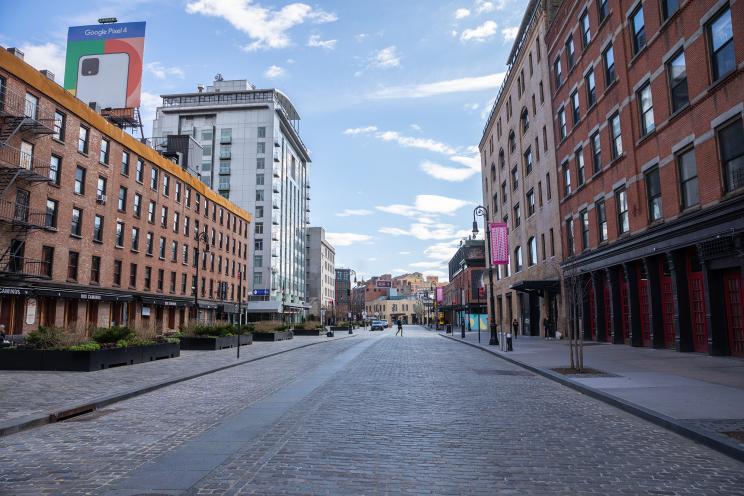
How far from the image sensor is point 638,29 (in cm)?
2314

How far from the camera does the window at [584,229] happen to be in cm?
2975

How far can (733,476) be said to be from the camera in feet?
18.2

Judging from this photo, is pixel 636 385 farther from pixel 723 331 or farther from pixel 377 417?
pixel 723 331

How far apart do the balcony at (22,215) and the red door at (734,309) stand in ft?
103

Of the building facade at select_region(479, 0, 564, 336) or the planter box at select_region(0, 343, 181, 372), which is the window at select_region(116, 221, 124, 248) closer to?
the planter box at select_region(0, 343, 181, 372)

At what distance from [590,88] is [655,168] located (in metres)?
8.88

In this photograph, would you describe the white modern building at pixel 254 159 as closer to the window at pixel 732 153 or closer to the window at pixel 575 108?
the window at pixel 575 108

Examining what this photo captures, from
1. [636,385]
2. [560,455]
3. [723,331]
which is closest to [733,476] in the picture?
[560,455]

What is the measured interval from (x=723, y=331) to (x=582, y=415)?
11380 mm

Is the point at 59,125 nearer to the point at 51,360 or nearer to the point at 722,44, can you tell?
the point at 51,360

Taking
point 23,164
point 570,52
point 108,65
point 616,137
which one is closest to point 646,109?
point 616,137

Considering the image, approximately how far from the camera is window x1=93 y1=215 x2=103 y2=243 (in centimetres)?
3619

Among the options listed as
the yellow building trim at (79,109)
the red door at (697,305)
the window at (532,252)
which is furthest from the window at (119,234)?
the red door at (697,305)

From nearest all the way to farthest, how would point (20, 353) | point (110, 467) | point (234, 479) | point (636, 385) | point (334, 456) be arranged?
1. point (234, 479)
2. point (110, 467)
3. point (334, 456)
4. point (636, 385)
5. point (20, 353)
